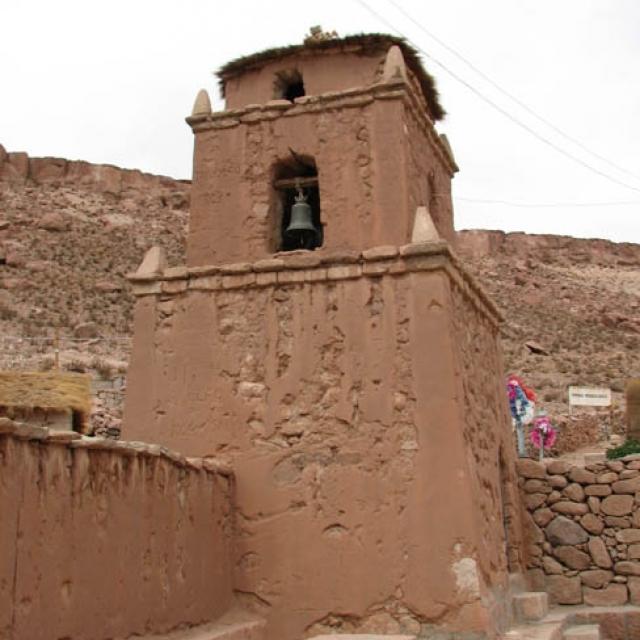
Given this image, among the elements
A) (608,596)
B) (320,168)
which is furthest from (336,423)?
(608,596)

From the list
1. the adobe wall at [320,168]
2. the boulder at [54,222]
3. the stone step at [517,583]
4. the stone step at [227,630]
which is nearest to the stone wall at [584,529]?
the stone step at [517,583]

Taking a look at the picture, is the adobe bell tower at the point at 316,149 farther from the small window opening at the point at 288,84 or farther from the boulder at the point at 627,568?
the boulder at the point at 627,568

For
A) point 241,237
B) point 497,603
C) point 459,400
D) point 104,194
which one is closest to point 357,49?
point 241,237

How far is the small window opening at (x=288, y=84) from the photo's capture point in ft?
32.2

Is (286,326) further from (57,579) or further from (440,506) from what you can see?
(57,579)

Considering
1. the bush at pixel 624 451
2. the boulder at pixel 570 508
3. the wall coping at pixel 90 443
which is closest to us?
the wall coping at pixel 90 443

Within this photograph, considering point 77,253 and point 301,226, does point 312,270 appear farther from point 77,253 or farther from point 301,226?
point 77,253

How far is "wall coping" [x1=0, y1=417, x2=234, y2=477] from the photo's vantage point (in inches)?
203

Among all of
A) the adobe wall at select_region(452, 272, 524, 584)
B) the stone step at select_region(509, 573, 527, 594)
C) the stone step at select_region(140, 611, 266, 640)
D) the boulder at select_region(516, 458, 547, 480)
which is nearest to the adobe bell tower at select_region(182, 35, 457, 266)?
the adobe wall at select_region(452, 272, 524, 584)

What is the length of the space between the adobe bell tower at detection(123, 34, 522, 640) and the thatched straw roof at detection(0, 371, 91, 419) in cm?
73

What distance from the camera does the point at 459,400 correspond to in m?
7.93

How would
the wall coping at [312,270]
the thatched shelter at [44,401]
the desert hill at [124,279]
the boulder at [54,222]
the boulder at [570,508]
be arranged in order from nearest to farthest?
the thatched shelter at [44,401], the wall coping at [312,270], the boulder at [570,508], the desert hill at [124,279], the boulder at [54,222]

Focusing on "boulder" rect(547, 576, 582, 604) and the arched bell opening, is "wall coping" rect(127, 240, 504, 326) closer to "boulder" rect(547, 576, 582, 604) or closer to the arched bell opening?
the arched bell opening

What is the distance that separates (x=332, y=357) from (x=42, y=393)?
8.19 ft
